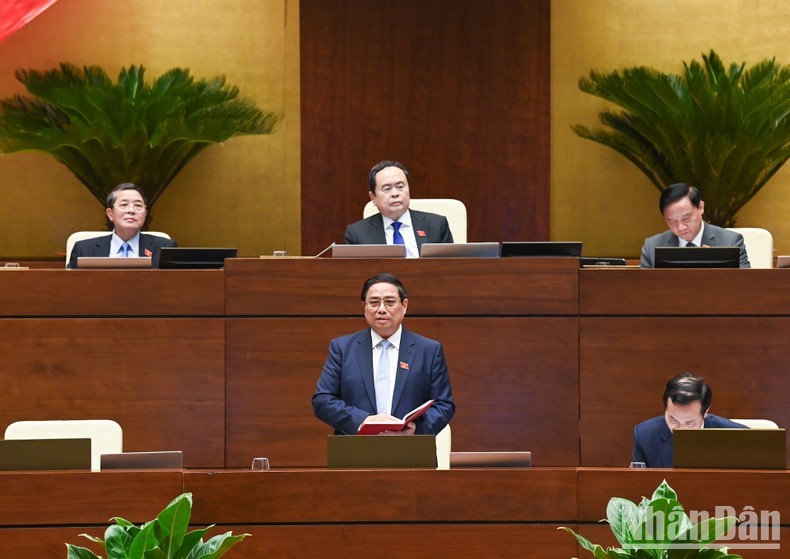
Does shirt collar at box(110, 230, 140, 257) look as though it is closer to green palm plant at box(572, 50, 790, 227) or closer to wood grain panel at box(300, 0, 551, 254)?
wood grain panel at box(300, 0, 551, 254)

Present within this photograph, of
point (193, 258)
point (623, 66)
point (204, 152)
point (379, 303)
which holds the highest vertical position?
point (623, 66)

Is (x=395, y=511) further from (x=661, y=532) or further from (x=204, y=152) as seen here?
(x=204, y=152)

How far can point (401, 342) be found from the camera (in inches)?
203

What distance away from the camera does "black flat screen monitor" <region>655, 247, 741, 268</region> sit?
557 centimetres

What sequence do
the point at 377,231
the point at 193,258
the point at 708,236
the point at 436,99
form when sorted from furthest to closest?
the point at 436,99 < the point at 377,231 < the point at 708,236 < the point at 193,258

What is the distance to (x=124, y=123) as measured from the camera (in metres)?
8.11

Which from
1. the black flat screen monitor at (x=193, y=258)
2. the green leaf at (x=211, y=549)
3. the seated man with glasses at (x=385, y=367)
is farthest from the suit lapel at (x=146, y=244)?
the green leaf at (x=211, y=549)

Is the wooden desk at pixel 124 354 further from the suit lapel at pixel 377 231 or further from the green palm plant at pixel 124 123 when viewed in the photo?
the green palm plant at pixel 124 123

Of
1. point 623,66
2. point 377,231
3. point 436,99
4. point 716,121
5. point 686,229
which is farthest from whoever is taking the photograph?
point 623,66

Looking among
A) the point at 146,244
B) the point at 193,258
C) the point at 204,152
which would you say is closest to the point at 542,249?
the point at 193,258

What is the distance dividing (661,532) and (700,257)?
3434mm

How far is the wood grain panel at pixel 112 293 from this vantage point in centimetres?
563

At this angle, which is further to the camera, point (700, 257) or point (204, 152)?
point (204, 152)

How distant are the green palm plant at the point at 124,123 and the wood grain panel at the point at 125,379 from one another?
264cm
